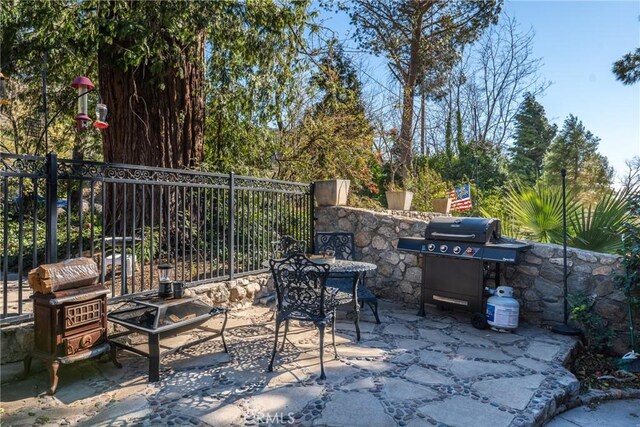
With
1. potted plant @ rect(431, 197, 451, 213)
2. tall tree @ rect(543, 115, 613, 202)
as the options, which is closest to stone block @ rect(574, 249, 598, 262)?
potted plant @ rect(431, 197, 451, 213)

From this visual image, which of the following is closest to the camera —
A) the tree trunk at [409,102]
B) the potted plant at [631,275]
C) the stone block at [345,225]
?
the potted plant at [631,275]

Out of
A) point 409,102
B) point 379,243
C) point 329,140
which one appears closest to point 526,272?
point 379,243

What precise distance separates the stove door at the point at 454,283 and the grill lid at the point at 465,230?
0.24 metres

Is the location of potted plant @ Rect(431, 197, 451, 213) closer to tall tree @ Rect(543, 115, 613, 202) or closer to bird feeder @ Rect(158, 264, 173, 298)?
bird feeder @ Rect(158, 264, 173, 298)

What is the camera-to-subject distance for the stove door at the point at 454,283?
12.5 ft

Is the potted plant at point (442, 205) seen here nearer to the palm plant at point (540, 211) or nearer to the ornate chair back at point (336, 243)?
the palm plant at point (540, 211)

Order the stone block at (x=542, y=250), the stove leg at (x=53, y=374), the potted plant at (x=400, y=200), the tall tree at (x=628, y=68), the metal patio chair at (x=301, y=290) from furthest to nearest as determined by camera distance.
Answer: the potted plant at (x=400, y=200) → the tall tree at (x=628, y=68) → the stone block at (x=542, y=250) → the metal patio chair at (x=301, y=290) → the stove leg at (x=53, y=374)

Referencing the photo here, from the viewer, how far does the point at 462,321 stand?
4.05 metres

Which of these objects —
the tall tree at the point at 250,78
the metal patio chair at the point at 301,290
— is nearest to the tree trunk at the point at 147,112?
the tall tree at the point at 250,78

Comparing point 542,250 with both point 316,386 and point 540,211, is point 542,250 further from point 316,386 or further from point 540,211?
point 316,386

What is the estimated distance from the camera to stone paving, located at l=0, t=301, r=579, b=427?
6.91 feet

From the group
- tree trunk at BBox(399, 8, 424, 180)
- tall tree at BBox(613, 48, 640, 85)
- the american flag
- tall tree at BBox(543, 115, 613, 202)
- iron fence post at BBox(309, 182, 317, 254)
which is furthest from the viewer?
tall tree at BBox(543, 115, 613, 202)

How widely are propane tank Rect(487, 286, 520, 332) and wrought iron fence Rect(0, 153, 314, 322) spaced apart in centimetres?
265

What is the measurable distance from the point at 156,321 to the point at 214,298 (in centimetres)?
144
